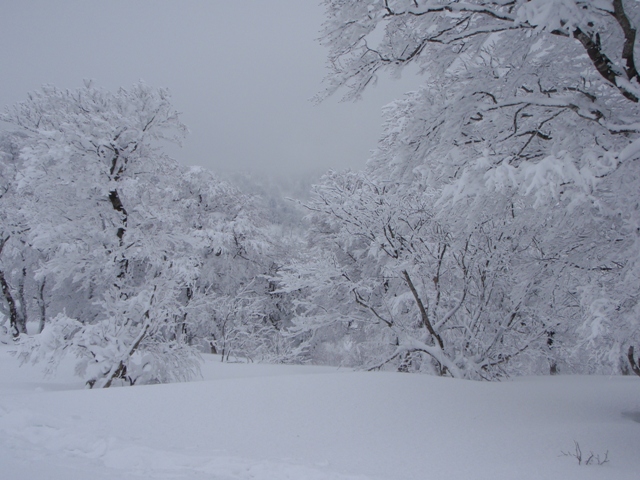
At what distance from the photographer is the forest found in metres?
3.72

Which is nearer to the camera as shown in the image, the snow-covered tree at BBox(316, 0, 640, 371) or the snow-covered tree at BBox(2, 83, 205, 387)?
the snow-covered tree at BBox(316, 0, 640, 371)

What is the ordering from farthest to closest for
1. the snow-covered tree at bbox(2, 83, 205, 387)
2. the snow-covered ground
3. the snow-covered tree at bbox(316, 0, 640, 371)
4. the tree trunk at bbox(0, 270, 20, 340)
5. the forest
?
the tree trunk at bbox(0, 270, 20, 340), the snow-covered tree at bbox(2, 83, 205, 387), the forest, the snow-covered tree at bbox(316, 0, 640, 371), the snow-covered ground

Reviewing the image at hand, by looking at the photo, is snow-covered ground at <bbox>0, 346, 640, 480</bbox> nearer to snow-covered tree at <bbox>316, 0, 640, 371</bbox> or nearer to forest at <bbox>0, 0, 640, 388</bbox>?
forest at <bbox>0, 0, 640, 388</bbox>

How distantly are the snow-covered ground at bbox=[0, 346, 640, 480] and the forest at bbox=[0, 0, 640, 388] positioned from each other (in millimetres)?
1022

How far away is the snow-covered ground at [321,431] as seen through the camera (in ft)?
10.7

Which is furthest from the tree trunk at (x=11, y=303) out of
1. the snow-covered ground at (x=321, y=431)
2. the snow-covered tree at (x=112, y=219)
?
the snow-covered ground at (x=321, y=431)

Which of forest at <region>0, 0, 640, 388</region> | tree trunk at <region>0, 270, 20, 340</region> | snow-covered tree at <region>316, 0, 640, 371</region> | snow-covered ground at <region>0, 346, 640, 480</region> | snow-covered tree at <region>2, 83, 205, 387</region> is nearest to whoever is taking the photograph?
snow-covered ground at <region>0, 346, 640, 480</region>

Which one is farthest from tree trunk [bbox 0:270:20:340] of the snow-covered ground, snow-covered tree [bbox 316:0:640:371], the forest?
snow-covered tree [bbox 316:0:640:371]

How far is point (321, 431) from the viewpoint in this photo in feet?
13.6

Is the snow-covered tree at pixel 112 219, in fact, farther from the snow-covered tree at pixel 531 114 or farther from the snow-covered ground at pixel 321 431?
the snow-covered tree at pixel 531 114

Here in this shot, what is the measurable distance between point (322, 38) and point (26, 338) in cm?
761

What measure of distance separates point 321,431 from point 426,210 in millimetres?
5343

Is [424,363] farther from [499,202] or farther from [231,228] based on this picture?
[231,228]

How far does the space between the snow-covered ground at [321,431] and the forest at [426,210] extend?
40.2 inches
